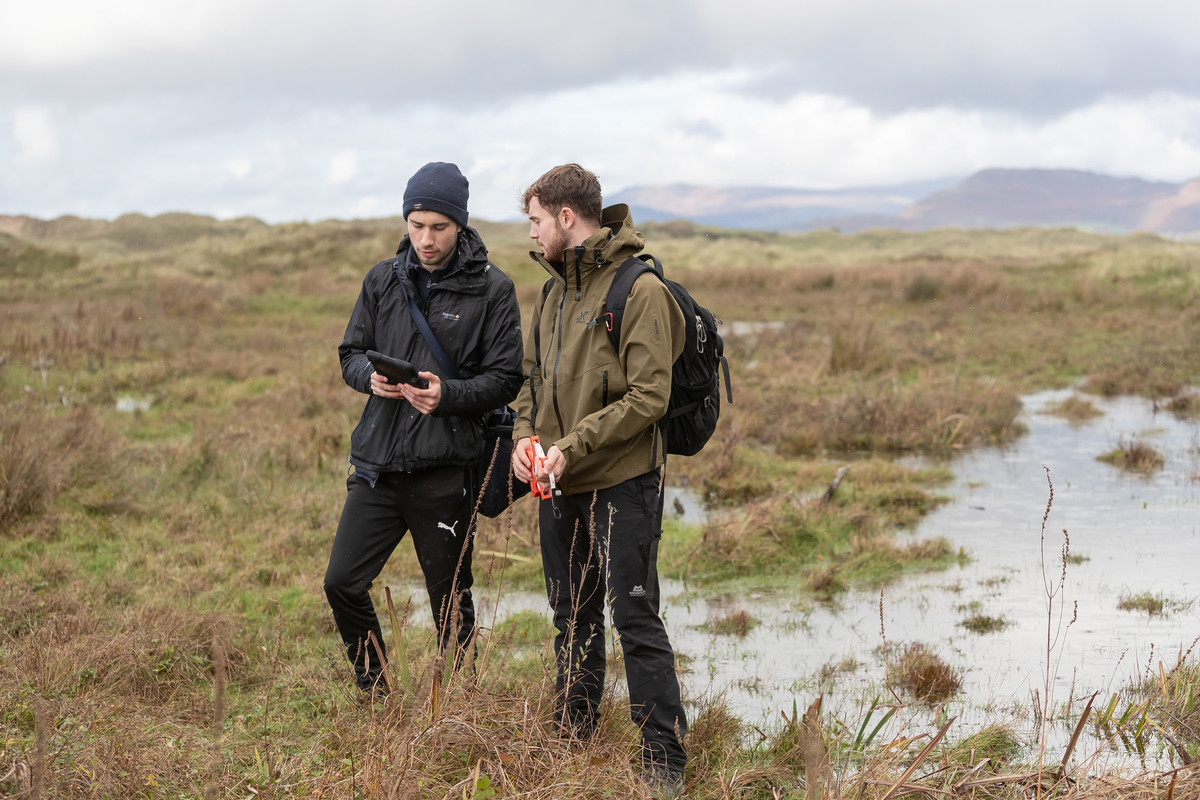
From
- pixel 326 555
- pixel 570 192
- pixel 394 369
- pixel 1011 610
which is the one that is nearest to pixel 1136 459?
pixel 1011 610

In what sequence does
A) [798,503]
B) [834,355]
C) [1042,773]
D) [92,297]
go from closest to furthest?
1. [1042,773]
2. [798,503]
3. [834,355]
4. [92,297]

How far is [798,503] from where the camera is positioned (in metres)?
7.45

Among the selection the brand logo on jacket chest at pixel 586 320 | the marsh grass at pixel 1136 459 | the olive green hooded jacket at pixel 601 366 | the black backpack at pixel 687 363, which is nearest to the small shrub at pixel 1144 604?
the black backpack at pixel 687 363

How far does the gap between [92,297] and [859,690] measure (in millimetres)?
27046

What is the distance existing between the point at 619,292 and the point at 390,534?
1.35 metres

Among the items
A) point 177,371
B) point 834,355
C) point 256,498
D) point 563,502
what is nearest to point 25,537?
point 256,498

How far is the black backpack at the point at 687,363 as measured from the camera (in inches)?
129

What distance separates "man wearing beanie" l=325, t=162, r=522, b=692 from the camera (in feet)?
12.2

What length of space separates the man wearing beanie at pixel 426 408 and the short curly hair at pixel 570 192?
1.70 ft

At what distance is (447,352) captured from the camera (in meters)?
3.83

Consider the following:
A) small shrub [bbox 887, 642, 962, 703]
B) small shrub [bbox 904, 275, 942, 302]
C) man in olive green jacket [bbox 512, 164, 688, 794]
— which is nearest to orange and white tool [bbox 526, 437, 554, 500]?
man in olive green jacket [bbox 512, 164, 688, 794]

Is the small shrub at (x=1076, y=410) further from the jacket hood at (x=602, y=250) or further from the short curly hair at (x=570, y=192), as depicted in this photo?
the short curly hair at (x=570, y=192)

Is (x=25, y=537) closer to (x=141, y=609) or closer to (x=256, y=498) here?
(x=256, y=498)

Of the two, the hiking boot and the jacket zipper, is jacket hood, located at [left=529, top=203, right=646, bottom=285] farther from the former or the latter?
the hiking boot
